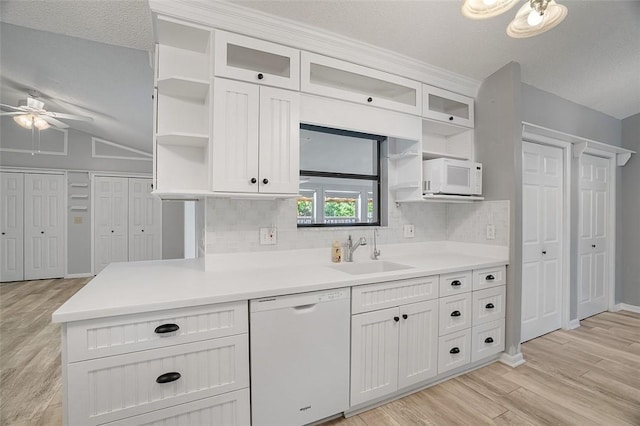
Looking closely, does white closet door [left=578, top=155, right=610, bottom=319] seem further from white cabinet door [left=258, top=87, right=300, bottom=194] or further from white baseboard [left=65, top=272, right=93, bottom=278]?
white baseboard [left=65, top=272, right=93, bottom=278]

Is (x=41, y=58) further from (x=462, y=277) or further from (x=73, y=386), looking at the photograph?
(x=462, y=277)

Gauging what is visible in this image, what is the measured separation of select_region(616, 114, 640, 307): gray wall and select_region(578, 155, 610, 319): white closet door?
0.30m

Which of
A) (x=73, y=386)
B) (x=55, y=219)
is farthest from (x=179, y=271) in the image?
(x=55, y=219)

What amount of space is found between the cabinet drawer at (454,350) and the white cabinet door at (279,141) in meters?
1.60

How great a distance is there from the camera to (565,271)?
317cm

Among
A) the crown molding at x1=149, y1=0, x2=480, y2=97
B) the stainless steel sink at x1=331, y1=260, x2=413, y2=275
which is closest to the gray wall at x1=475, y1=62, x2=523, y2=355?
the crown molding at x1=149, y1=0, x2=480, y2=97

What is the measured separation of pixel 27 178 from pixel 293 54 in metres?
6.36

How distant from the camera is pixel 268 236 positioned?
2115 millimetres

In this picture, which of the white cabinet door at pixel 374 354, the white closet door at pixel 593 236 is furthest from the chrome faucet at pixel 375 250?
the white closet door at pixel 593 236

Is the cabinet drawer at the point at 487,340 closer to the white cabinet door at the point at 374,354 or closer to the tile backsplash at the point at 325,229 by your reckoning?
the tile backsplash at the point at 325,229

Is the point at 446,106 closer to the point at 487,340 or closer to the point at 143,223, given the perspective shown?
the point at 487,340

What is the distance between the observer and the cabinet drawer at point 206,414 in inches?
50.2

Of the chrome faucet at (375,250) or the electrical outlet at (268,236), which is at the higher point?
the electrical outlet at (268,236)

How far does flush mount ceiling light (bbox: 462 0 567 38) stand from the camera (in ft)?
4.08
